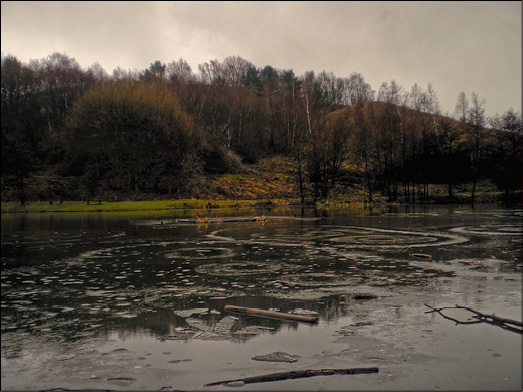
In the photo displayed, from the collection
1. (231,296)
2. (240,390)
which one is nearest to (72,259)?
(231,296)

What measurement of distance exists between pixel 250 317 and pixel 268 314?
0.92ft

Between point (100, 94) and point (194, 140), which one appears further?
point (194, 140)

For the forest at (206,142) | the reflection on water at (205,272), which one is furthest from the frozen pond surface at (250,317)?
the forest at (206,142)

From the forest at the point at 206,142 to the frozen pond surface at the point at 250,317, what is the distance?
25568 mm

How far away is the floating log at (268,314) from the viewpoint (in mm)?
6173

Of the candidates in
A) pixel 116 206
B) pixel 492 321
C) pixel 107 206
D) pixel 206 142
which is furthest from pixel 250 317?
pixel 206 142

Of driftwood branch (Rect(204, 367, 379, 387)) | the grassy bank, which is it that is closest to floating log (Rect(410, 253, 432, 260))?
driftwood branch (Rect(204, 367, 379, 387))

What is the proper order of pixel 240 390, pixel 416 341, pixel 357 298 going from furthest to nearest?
pixel 357 298 → pixel 416 341 → pixel 240 390

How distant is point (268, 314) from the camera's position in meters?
6.48

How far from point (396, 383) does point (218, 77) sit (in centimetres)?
11006

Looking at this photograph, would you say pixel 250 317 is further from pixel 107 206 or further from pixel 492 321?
pixel 107 206

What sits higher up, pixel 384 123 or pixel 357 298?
pixel 384 123

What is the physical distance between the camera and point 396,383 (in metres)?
4.11

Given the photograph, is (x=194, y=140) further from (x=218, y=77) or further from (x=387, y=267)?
(x=218, y=77)
